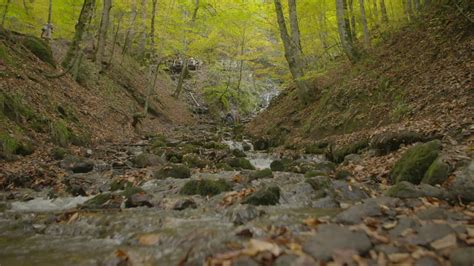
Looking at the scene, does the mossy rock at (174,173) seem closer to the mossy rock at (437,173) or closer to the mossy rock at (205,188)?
the mossy rock at (205,188)

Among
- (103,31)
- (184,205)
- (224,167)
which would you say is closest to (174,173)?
(224,167)

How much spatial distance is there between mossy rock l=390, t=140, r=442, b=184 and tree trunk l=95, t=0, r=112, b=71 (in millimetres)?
15842

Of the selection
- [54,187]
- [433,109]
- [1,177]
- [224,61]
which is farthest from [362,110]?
[224,61]

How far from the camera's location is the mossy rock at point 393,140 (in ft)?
25.1

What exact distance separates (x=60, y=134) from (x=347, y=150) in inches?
322

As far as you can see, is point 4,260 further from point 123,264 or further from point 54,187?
point 54,187

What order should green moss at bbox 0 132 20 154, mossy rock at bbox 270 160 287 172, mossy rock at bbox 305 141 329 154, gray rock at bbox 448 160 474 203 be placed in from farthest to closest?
mossy rock at bbox 305 141 329 154
mossy rock at bbox 270 160 287 172
green moss at bbox 0 132 20 154
gray rock at bbox 448 160 474 203

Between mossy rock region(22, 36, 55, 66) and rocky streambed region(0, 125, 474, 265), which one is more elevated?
mossy rock region(22, 36, 55, 66)

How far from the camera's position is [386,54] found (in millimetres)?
13352

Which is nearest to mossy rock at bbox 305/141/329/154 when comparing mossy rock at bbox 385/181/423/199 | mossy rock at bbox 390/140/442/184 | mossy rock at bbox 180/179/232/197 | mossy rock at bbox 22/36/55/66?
mossy rock at bbox 390/140/442/184

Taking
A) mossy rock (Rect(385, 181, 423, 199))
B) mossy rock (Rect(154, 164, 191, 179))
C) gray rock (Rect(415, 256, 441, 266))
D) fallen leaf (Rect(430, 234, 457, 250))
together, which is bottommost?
gray rock (Rect(415, 256, 441, 266))

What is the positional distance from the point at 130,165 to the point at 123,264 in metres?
7.01

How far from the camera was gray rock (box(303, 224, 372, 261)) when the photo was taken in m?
2.85

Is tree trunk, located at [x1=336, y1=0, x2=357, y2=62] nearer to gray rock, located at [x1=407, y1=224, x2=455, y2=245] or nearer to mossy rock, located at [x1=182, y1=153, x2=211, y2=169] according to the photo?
mossy rock, located at [x1=182, y1=153, x2=211, y2=169]
